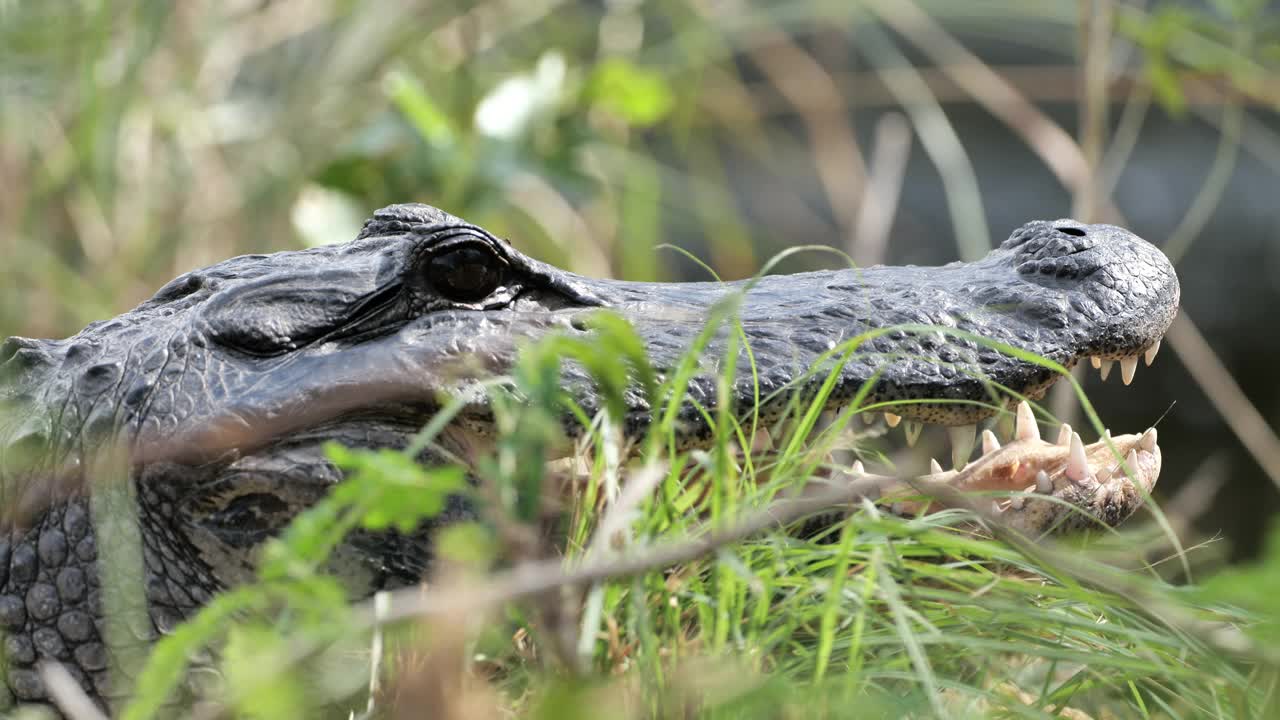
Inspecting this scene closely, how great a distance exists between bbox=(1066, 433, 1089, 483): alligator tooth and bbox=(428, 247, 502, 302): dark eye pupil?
100 centimetres

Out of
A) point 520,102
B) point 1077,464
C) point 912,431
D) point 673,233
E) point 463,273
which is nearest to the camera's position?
point 1077,464

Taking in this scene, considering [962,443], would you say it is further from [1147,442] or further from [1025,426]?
[1147,442]

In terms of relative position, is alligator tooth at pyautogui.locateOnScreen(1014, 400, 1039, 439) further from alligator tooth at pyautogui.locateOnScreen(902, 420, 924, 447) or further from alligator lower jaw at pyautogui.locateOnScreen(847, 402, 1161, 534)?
alligator tooth at pyautogui.locateOnScreen(902, 420, 924, 447)

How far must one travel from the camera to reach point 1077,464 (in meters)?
1.95

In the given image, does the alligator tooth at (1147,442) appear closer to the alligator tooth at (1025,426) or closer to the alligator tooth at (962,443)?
the alligator tooth at (1025,426)

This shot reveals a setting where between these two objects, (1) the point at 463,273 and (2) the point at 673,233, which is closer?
(1) the point at 463,273

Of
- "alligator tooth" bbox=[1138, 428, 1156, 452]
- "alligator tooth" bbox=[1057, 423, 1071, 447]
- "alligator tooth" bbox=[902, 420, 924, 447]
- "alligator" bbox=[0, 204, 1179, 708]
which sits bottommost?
"alligator tooth" bbox=[1138, 428, 1156, 452]

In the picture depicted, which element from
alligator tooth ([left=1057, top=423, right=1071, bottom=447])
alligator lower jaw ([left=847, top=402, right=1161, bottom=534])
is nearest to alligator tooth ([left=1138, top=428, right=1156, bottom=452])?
alligator lower jaw ([left=847, top=402, right=1161, bottom=534])

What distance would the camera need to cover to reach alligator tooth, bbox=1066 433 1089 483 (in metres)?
1.94

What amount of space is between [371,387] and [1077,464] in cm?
111

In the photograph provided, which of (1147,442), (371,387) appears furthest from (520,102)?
(1147,442)

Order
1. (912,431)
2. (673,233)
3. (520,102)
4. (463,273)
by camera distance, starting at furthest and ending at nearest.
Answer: (673,233) → (520,102) → (463,273) → (912,431)

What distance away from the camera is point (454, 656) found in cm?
112

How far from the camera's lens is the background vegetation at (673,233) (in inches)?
52.3
